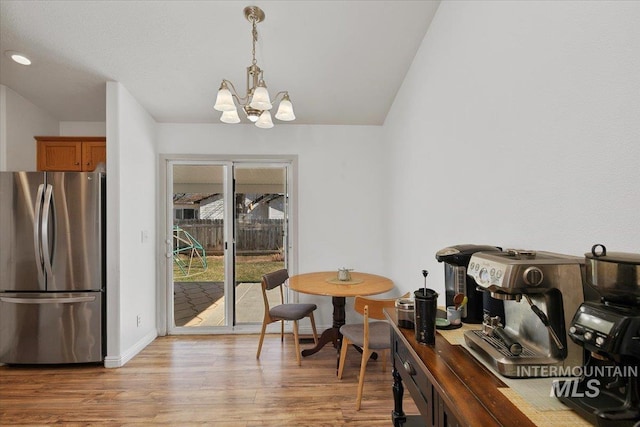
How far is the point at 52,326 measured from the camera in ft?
9.55

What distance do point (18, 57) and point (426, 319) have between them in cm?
383

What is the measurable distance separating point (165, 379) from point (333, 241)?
221 centimetres

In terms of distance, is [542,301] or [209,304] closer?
[542,301]

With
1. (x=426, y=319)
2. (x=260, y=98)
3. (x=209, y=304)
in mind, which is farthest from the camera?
(x=209, y=304)

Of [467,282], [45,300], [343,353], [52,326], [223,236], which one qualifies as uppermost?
[223,236]

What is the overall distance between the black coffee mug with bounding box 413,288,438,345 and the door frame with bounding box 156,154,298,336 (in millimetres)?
2660

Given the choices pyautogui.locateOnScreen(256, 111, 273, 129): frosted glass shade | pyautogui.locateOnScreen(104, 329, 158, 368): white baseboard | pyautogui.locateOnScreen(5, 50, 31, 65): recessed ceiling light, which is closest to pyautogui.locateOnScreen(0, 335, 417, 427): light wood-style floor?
pyautogui.locateOnScreen(104, 329, 158, 368): white baseboard

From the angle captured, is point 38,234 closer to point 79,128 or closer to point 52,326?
point 52,326

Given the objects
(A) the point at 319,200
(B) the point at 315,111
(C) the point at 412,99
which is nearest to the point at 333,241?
(A) the point at 319,200

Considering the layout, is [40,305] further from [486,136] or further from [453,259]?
[486,136]

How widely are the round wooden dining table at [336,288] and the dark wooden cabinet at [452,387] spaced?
1.37 meters

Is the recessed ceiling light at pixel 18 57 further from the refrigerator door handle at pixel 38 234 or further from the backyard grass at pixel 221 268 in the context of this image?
the backyard grass at pixel 221 268

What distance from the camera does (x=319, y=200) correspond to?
12.7 ft

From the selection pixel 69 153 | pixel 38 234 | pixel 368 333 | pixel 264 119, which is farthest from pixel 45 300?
pixel 368 333
